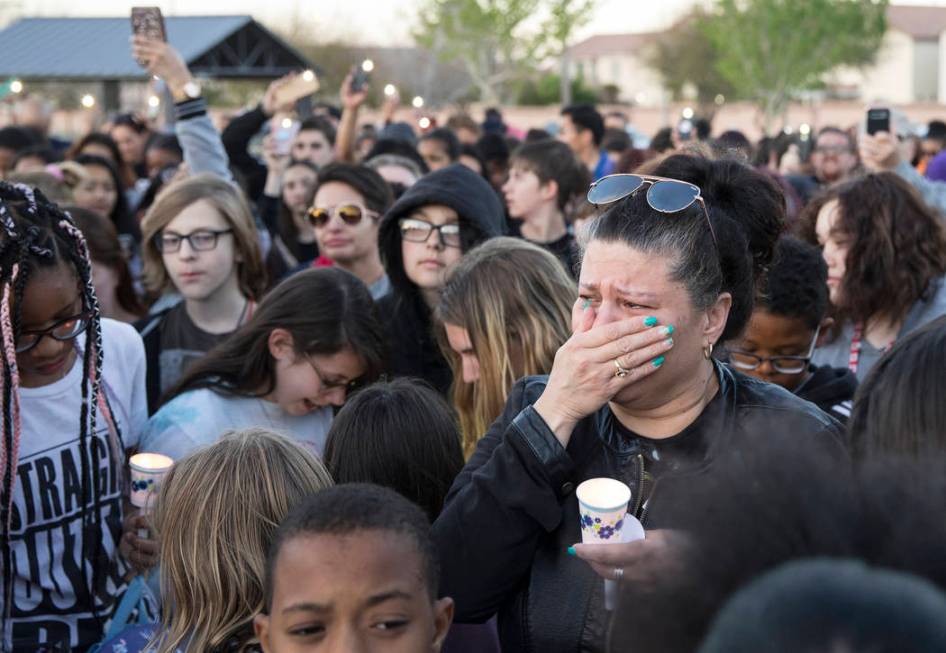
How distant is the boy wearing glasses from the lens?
3717 mm

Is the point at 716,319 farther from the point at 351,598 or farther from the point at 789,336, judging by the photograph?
the point at 789,336

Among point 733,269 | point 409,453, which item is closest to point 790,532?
point 733,269

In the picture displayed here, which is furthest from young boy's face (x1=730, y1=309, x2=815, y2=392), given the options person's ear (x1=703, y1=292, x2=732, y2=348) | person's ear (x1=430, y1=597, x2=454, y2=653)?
person's ear (x1=430, y1=597, x2=454, y2=653)

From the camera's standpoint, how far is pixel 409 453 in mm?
2977

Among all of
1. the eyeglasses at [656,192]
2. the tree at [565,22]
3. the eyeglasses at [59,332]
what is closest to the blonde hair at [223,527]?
the eyeglasses at [59,332]

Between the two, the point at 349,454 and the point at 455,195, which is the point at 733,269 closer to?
the point at 349,454

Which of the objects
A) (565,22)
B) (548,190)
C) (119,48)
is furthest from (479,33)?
(548,190)

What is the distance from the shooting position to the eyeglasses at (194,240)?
16.1 feet

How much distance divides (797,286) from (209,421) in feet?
6.69

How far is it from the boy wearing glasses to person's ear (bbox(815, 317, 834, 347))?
410 mm

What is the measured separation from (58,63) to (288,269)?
19.6 m

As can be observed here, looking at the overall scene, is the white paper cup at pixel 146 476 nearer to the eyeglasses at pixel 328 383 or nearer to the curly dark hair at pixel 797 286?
the eyeglasses at pixel 328 383

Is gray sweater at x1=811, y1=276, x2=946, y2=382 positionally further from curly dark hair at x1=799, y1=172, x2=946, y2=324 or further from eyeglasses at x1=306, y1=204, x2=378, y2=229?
eyeglasses at x1=306, y1=204, x2=378, y2=229

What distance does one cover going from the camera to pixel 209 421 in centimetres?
367
